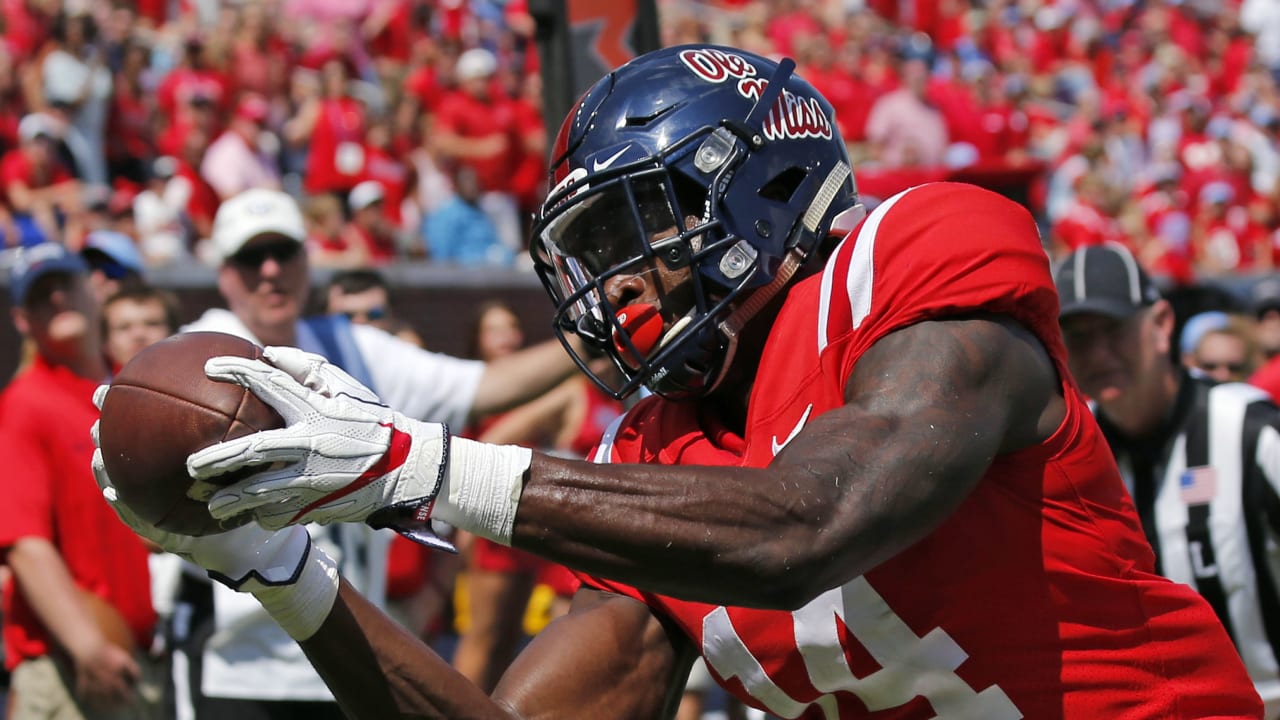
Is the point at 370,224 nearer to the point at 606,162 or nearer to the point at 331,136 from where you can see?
the point at 331,136

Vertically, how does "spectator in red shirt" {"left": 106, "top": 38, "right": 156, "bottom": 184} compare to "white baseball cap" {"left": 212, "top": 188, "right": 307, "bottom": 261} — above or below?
below

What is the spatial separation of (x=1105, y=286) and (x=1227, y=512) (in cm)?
60

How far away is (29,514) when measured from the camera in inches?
173

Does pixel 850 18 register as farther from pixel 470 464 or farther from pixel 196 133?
pixel 470 464

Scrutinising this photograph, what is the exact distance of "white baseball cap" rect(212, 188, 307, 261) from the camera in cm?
462

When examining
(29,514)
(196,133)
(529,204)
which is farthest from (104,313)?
(529,204)

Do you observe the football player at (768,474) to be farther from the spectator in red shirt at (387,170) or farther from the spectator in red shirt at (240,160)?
the spectator in red shirt at (387,170)

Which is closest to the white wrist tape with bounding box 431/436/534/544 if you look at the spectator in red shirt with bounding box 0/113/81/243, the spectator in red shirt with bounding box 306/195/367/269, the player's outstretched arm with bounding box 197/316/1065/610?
the player's outstretched arm with bounding box 197/316/1065/610

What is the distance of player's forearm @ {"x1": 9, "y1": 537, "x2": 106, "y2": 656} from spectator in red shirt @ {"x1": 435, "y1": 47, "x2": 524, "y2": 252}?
258 inches

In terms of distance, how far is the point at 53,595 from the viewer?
171 inches

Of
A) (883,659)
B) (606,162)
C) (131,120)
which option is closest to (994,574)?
(883,659)

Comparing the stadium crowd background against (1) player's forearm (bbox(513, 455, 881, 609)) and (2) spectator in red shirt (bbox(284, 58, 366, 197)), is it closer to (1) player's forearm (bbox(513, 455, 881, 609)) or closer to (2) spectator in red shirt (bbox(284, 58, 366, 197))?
(2) spectator in red shirt (bbox(284, 58, 366, 197))

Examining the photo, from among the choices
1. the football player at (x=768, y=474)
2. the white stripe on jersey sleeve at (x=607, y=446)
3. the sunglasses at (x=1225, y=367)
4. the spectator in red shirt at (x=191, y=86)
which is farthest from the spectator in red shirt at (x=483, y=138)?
the football player at (x=768, y=474)

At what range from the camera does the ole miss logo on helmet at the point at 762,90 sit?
7.95ft
